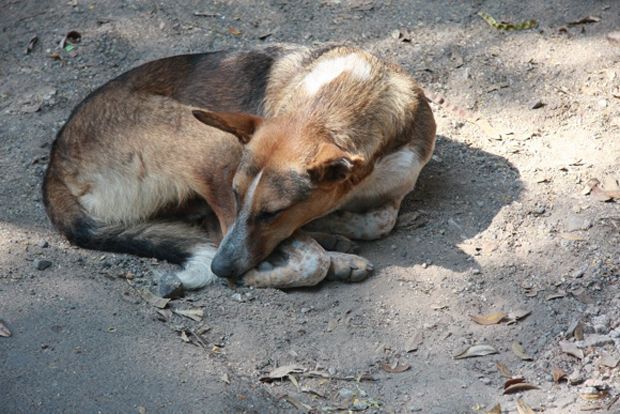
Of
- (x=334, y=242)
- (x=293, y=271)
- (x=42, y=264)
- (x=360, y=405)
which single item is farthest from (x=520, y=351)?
(x=42, y=264)

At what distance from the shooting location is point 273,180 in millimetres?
5070

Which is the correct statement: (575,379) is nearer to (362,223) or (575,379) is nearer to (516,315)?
(516,315)

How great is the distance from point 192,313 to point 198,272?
11.3 inches

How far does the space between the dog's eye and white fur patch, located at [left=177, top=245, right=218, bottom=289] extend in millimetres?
411

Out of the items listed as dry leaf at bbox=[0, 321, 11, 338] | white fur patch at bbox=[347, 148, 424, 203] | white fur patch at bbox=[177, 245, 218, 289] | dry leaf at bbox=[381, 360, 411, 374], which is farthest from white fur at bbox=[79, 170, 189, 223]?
dry leaf at bbox=[381, 360, 411, 374]

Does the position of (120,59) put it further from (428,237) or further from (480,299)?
(480,299)

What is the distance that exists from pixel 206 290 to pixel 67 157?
Answer: 1.25 meters

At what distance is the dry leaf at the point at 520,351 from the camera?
15.6 ft

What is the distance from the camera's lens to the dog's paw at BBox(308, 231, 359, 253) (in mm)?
5742

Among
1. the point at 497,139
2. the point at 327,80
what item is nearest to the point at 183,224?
the point at 327,80

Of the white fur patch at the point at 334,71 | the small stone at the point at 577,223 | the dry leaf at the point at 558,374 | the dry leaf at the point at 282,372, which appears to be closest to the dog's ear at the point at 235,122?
the white fur patch at the point at 334,71

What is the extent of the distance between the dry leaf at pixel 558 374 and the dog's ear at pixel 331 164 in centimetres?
145

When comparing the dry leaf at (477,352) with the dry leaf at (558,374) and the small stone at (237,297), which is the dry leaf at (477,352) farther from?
the small stone at (237,297)

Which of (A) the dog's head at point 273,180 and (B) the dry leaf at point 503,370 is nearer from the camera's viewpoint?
(B) the dry leaf at point 503,370
